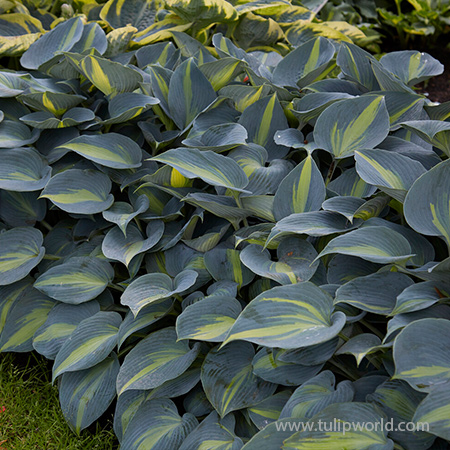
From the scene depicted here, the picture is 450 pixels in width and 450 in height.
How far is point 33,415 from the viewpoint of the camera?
171cm

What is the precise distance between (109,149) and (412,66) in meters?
1.19

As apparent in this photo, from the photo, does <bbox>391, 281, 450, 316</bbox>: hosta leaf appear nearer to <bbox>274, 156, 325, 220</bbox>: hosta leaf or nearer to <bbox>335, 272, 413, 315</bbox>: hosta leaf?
<bbox>335, 272, 413, 315</bbox>: hosta leaf

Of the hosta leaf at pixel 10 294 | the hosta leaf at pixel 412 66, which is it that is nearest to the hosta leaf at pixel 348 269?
the hosta leaf at pixel 412 66

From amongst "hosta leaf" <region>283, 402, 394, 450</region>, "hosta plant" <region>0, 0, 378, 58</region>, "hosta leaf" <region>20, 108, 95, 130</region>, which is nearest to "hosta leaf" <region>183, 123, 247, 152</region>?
"hosta leaf" <region>20, 108, 95, 130</region>

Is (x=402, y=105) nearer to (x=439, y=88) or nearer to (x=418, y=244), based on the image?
(x=418, y=244)

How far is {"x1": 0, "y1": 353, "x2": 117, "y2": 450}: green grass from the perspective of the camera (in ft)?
5.27

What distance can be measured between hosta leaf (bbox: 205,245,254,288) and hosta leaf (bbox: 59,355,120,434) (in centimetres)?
42

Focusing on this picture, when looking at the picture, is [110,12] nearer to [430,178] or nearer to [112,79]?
[112,79]

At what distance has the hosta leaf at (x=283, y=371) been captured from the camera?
1295 mm

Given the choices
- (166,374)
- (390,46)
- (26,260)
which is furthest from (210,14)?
(390,46)

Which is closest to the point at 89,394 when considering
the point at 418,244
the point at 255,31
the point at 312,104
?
the point at 418,244

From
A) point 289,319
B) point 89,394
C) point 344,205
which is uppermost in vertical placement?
point 344,205

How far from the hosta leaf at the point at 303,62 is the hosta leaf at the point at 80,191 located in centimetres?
83

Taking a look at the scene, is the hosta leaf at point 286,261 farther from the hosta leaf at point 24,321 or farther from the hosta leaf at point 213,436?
the hosta leaf at point 24,321
